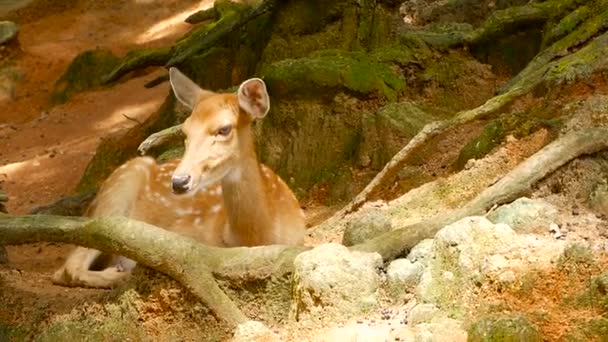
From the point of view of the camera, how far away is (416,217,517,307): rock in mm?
4430

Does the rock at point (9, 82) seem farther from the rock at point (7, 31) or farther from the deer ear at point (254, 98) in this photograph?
the deer ear at point (254, 98)

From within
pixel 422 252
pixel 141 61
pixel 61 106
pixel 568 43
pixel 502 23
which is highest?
pixel 568 43

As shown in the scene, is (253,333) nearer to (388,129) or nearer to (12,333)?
(12,333)

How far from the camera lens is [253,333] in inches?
187

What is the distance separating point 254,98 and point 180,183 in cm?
71

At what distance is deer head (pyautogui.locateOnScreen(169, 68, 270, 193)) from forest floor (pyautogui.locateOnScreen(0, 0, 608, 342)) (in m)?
1.00

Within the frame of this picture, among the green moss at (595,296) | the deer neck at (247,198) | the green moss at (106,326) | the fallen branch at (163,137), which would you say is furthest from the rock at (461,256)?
the fallen branch at (163,137)

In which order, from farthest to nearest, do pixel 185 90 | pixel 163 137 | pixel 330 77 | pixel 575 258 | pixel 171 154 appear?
pixel 171 154 < pixel 163 137 < pixel 330 77 < pixel 185 90 < pixel 575 258

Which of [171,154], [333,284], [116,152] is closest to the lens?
[333,284]

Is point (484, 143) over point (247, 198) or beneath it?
over

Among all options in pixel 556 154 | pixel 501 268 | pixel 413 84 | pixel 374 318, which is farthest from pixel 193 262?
pixel 413 84

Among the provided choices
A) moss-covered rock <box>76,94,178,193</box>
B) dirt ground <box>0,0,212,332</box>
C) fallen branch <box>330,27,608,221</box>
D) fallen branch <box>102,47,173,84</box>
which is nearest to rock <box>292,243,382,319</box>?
fallen branch <box>330,27,608,221</box>

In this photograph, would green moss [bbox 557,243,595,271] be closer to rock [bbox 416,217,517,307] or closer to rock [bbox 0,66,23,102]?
rock [bbox 416,217,517,307]

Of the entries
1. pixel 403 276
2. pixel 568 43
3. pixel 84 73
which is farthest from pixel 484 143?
pixel 84 73
